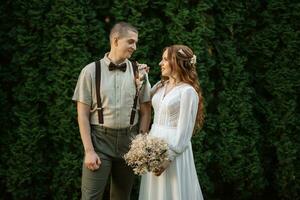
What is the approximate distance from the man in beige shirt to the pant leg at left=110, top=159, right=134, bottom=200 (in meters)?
0.01

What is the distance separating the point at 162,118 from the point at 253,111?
258 cm

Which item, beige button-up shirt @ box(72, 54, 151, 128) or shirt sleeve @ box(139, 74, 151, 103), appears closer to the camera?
beige button-up shirt @ box(72, 54, 151, 128)

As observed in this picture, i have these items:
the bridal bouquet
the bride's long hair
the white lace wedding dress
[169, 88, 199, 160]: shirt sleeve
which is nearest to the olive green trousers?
the white lace wedding dress

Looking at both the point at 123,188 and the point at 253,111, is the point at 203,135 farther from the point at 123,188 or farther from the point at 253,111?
the point at 123,188

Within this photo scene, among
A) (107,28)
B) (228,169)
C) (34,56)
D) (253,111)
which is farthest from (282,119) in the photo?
(34,56)

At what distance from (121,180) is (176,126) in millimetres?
772

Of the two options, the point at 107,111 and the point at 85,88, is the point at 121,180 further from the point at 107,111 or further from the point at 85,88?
the point at 85,88

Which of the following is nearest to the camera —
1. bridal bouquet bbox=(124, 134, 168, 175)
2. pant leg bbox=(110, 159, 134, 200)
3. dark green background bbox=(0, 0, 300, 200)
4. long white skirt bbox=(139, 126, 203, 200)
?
bridal bouquet bbox=(124, 134, 168, 175)

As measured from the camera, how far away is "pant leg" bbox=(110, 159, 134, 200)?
4.26 m

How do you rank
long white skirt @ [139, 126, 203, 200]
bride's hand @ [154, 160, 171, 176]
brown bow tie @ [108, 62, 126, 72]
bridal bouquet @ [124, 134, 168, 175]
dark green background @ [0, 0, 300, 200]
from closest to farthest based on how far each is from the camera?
bridal bouquet @ [124, 134, 168, 175], bride's hand @ [154, 160, 171, 176], long white skirt @ [139, 126, 203, 200], brown bow tie @ [108, 62, 126, 72], dark green background @ [0, 0, 300, 200]

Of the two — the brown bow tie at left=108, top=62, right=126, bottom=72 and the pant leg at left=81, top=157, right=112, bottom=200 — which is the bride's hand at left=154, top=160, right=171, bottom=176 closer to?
the pant leg at left=81, top=157, right=112, bottom=200

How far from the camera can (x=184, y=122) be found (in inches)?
154

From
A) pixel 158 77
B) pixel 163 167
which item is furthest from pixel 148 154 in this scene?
pixel 158 77

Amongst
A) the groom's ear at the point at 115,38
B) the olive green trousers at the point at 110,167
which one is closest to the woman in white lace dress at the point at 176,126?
the olive green trousers at the point at 110,167
